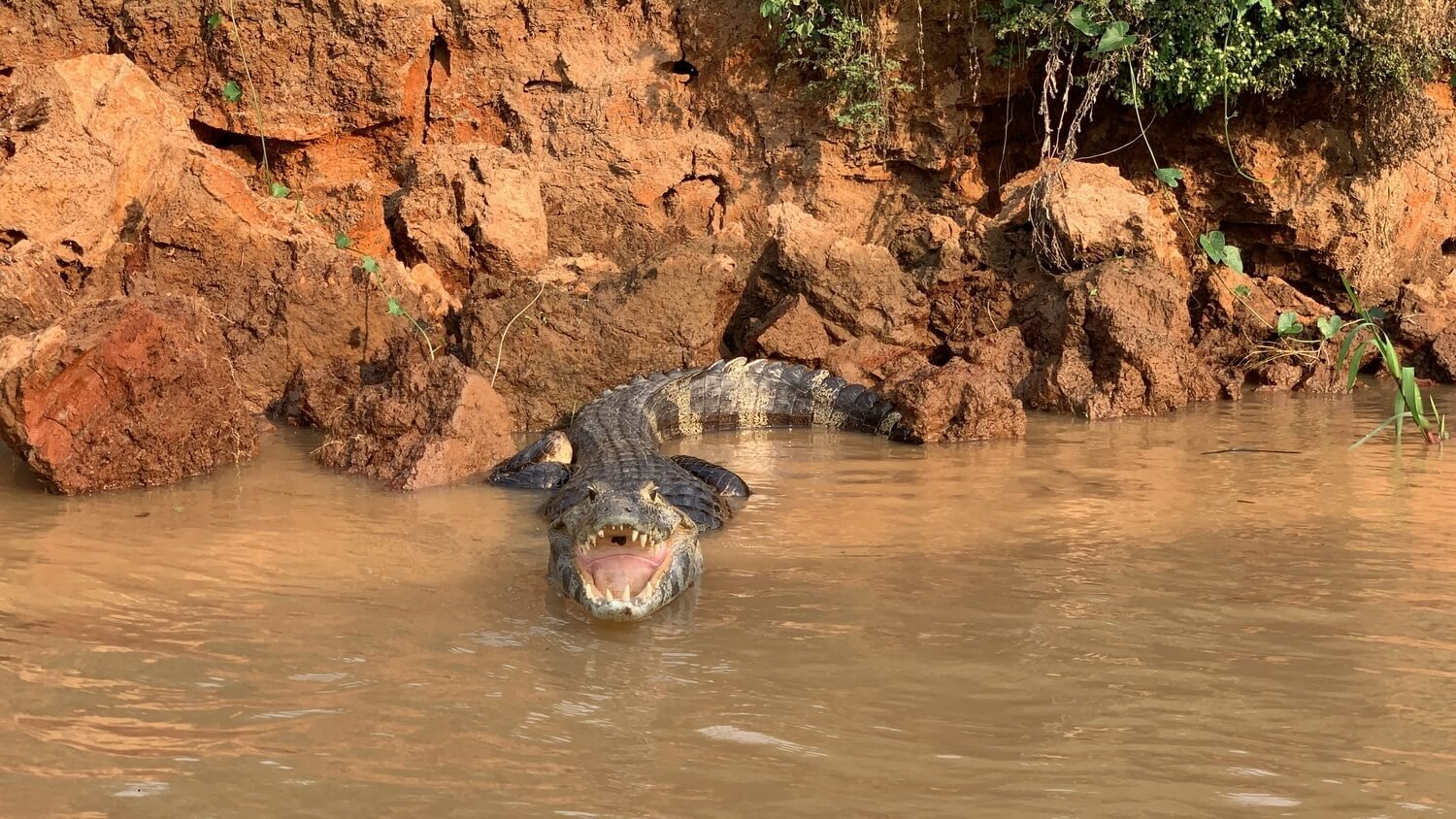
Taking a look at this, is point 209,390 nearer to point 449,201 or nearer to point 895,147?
point 449,201

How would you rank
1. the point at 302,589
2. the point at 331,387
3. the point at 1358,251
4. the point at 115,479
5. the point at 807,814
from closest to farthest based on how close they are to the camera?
the point at 807,814, the point at 302,589, the point at 115,479, the point at 331,387, the point at 1358,251

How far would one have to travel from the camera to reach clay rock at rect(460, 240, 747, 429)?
25.8 ft

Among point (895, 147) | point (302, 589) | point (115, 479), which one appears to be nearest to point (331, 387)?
point (115, 479)

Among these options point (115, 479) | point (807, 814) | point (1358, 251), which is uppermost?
point (1358, 251)

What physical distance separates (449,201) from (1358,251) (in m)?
6.64

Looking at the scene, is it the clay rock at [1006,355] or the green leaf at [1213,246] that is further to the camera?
the clay rock at [1006,355]

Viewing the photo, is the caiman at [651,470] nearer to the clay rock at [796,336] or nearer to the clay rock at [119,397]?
the clay rock at [796,336]

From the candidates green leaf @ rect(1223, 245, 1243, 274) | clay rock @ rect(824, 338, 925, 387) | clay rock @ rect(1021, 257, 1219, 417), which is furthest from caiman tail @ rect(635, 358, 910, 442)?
green leaf @ rect(1223, 245, 1243, 274)

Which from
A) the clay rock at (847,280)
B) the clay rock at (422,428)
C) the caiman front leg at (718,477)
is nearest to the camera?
the caiman front leg at (718,477)

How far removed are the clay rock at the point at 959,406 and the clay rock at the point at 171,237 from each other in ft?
10.7

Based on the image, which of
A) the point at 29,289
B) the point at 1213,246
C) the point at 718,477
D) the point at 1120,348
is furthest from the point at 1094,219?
the point at 29,289

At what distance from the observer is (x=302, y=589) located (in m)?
4.24

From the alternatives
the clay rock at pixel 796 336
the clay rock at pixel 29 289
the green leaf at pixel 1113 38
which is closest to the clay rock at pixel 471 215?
the clay rock at pixel 796 336

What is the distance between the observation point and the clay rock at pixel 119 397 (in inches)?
218
